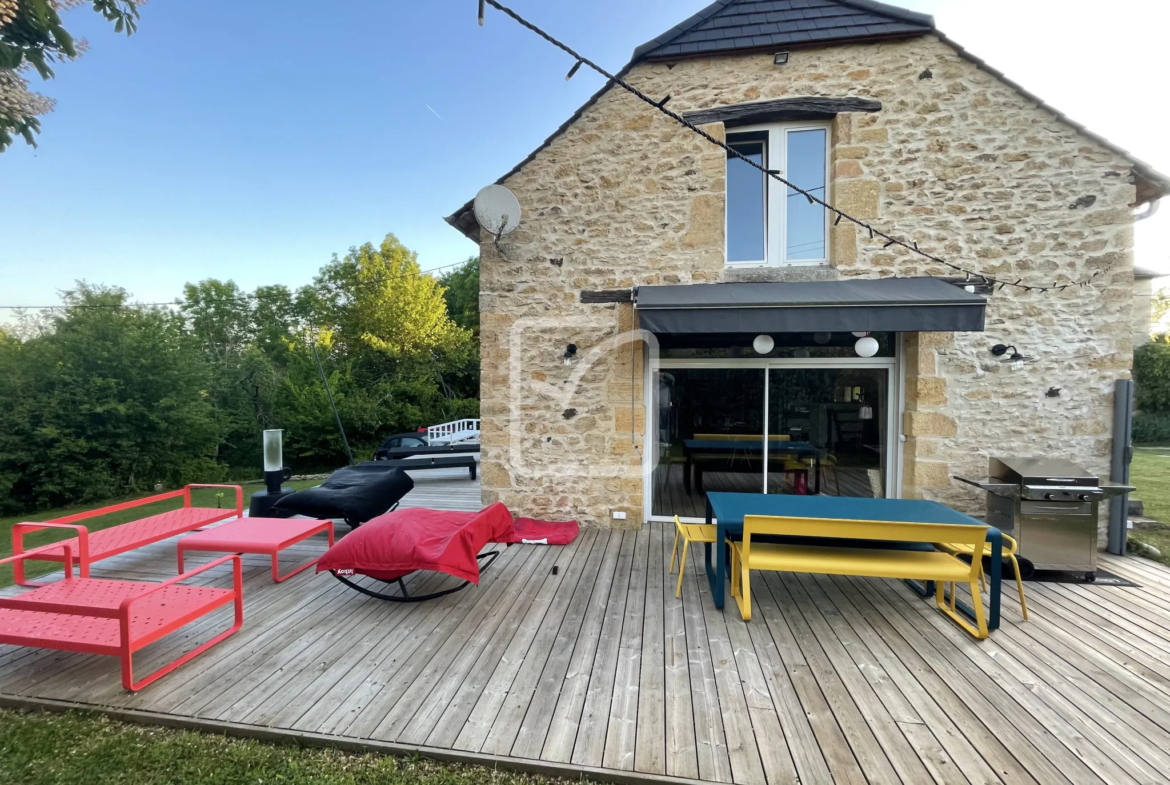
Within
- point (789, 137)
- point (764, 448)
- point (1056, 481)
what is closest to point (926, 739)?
point (1056, 481)

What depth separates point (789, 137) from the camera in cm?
649

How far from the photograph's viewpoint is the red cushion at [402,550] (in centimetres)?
401

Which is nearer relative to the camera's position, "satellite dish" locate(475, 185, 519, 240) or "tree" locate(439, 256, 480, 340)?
"satellite dish" locate(475, 185, 519, 240)

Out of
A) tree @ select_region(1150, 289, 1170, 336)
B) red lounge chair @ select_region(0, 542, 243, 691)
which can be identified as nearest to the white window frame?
red lounge chair @ select_region(0, 542, 243, 691)

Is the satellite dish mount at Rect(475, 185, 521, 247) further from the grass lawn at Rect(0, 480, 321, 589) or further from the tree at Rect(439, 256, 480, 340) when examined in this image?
the tree at Rect(439, 256, 480, 340)

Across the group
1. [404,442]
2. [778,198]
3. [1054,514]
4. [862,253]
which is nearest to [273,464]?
[404,442]

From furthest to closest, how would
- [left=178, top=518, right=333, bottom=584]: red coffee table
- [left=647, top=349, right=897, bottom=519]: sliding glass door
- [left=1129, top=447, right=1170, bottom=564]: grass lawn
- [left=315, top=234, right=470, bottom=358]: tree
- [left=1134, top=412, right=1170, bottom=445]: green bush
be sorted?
[left=315, top=234, right=470, bottom=358]: tree
[left=1134, top=412, right=1170, bottom=445]: green bush
[left=647, top=349, right=897, bottom=519]: sliding glass door
[left=1129, top=447, right=1170, bottom=564]: grass lawn
[left=178, top=518, right=333, bottom=584]: red coffee table

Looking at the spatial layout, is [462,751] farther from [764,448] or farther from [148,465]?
[148,465]

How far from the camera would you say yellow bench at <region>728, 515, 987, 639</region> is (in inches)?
145

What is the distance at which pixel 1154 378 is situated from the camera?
19.4 metres

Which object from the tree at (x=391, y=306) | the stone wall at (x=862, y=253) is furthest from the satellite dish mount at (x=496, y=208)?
the tree at (x=391, y=306)

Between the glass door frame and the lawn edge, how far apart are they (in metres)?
4.49

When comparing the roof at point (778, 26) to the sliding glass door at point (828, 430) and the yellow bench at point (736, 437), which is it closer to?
the sliding glass door at point (828, 430)

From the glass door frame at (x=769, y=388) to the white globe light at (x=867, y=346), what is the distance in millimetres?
347
